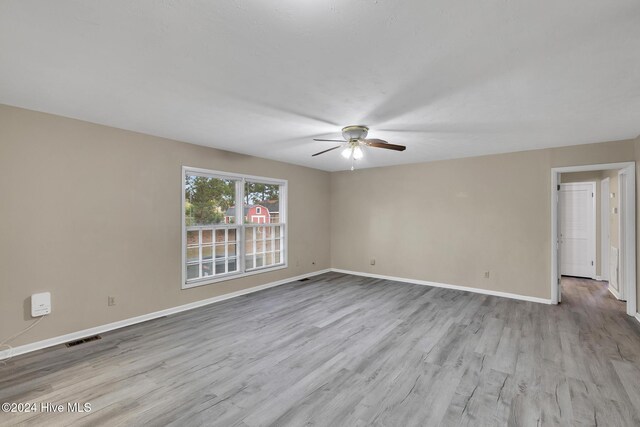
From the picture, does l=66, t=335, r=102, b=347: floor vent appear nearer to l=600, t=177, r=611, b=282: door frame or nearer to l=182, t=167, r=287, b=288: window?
l=182, t=167, r=287, b=288: window

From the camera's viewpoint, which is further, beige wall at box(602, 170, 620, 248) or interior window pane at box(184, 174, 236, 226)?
beige wall at box(602, 170, 620, 248)

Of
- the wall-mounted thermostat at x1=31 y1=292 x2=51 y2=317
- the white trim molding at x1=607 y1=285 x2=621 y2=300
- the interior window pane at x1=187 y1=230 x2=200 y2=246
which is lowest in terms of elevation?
the white trim molding at x1=607 y1=285 x2=621 y2=300

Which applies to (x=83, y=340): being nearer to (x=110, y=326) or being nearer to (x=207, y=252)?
(x=110, y=326)

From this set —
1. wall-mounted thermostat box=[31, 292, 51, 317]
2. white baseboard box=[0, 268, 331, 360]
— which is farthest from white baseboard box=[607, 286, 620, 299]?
wall-mounted thermostat box=[31, 292, 51, 317]

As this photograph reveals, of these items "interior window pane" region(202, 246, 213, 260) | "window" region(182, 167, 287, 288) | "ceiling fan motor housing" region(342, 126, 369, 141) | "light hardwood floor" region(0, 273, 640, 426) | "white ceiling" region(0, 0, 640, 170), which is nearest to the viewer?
"white ceiling" region(0, 0, 640, 170)

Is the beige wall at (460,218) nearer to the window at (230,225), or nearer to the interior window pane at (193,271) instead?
the window at (230,225)

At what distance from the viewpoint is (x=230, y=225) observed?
5016 mm

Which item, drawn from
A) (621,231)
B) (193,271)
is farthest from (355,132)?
(621,231)

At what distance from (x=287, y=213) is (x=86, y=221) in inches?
132

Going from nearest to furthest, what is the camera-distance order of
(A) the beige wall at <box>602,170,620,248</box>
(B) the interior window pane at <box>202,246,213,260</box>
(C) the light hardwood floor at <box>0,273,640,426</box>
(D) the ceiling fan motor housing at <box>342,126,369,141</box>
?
1. (C) the light hardwood floor at <box>0,273,640,426</box>
2. (D) the ceiling fan motor housing at <box>342,126,369,141</box>
3. (B) the interior window pane at <box>202,246,213,260</box>
4. (A) the beige wall at <box>602,170,620,248</box>

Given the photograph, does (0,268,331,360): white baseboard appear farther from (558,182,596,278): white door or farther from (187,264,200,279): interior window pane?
(558,182,596,278): white door

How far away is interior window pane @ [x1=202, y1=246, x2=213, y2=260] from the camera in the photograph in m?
4.68

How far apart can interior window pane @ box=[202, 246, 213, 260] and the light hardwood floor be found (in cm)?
84

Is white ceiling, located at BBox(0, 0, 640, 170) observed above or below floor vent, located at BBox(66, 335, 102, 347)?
above
